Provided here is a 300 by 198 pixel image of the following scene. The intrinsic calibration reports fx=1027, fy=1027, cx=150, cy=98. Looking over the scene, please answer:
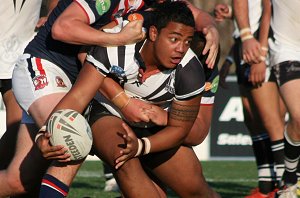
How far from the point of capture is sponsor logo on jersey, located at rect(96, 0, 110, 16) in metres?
6.59

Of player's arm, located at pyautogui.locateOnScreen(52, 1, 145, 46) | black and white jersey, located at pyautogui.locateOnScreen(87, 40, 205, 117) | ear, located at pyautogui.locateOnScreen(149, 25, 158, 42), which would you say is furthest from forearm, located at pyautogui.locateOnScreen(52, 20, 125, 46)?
ear, located at pyautogui.locateOnScreen(149, 25, 158, 42)

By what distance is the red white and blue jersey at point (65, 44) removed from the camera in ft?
22.2

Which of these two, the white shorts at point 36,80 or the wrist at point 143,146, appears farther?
the white shorts at point 36,80

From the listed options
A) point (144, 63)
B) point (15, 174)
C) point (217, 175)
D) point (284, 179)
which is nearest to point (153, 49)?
point (144, 63)

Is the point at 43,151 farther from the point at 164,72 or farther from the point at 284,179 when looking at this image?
the point at 284,179

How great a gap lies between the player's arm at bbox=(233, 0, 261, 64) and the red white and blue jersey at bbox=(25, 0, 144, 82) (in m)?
2.14


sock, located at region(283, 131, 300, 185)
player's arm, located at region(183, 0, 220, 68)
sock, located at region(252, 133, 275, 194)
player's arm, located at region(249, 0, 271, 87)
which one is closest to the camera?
player's arm, located at region(183, 0, 220, 68)

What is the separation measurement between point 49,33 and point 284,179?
292 centimetres

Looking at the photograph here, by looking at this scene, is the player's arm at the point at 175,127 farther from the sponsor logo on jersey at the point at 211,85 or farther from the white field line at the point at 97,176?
the white field line at the point at 97,176

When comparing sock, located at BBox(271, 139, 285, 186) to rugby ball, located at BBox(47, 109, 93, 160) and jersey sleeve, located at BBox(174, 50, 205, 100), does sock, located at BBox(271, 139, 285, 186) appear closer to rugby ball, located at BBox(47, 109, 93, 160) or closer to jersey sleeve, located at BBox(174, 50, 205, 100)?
jersey sleeve, located at BBox(174, 50, 205, 100)

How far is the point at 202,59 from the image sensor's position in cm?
721

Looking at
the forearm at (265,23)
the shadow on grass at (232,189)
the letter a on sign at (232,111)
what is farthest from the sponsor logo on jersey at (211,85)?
the letter a on sign at (232,111)

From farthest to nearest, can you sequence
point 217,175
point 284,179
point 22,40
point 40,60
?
point 217,175 → point 284,179 → point 22,40 → point 40,60

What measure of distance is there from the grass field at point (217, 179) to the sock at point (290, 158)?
3.77ft
